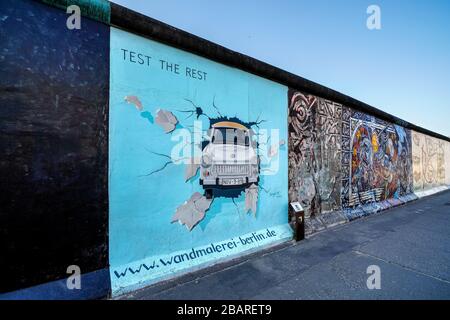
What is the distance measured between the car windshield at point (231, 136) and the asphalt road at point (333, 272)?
1880mm

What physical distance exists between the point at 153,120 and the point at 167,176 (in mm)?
768

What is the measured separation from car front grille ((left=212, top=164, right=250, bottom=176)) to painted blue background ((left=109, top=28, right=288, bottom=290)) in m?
0.40

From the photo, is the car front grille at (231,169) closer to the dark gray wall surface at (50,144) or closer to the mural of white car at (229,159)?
the mural of white car at (229,159)

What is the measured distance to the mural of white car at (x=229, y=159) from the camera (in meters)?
3.35

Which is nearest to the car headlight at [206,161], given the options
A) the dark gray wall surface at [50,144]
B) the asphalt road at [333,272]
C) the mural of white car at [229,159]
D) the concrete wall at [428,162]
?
the mural of white car at [229,159]

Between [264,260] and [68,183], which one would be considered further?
[264,260]

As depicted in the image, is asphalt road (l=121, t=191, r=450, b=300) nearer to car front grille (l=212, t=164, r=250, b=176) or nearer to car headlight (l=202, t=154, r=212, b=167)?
car front grille (l=212, t=164, r=250, b=176)

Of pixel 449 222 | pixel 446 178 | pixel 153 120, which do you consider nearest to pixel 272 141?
pixel 153 120

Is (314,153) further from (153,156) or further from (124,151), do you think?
(124,151)

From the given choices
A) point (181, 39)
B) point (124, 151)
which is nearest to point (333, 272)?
point (124, 151)

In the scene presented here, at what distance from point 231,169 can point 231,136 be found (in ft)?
1.80

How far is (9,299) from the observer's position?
6.40ft

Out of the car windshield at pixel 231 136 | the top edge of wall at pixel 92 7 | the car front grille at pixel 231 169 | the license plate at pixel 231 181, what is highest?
the top edge of wall at pixel 92 7

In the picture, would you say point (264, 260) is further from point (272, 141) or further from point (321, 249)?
point (272, 141)
